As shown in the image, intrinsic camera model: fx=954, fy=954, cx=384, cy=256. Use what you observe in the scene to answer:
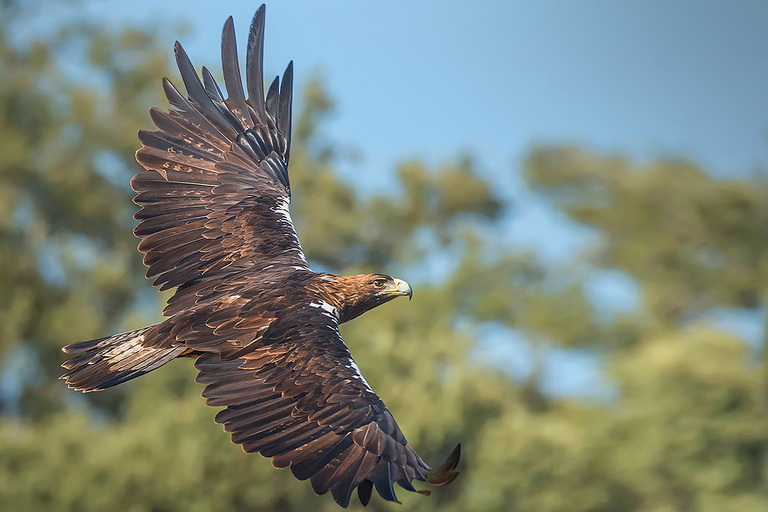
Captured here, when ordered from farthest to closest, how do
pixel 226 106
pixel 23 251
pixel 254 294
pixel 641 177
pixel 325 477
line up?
pixel 641 177 < pixel 23 251 < pixel 226 106 < pixel 254 294 < pixel 325 477

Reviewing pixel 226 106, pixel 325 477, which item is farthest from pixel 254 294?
pixel 226 106

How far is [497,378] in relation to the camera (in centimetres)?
2211

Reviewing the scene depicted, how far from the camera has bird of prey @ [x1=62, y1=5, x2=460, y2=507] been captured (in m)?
5.60

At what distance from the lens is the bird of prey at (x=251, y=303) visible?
18.4ft

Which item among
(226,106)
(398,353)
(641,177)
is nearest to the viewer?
(226,106)

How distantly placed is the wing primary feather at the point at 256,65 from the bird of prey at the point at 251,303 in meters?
0.01

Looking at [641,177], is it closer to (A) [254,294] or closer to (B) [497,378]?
(B) [497,378]

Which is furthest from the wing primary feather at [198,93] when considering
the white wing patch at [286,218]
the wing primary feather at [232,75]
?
the white wing patch at [286,218]

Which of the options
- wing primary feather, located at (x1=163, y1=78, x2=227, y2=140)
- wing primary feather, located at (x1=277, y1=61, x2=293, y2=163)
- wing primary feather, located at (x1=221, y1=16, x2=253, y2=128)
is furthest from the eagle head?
wing primary feather, located at (x1=221, y1=16, x2=253, y2=128)

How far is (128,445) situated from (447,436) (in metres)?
6.39

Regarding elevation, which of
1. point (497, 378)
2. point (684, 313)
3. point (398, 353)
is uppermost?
point (398, 353)

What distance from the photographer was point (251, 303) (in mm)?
6426

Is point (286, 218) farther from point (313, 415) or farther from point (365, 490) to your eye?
point (365, 490)

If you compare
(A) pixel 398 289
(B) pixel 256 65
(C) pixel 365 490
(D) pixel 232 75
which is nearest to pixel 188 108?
(D) pixel 232 75
